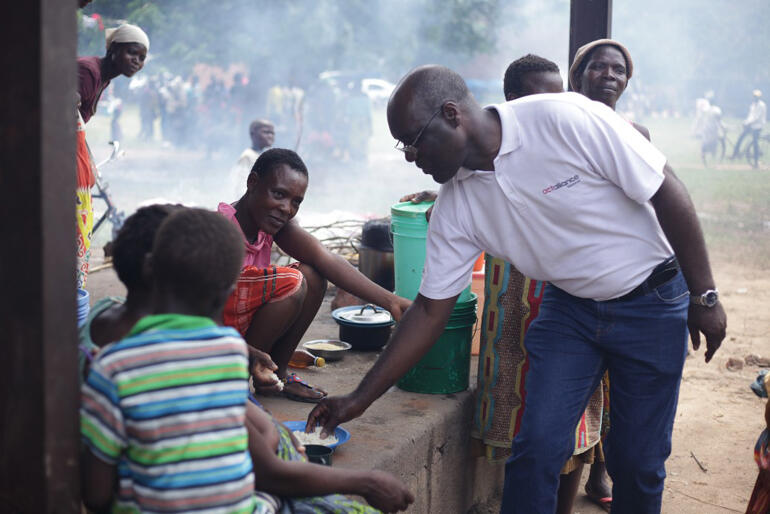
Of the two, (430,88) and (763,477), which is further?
(763,477)

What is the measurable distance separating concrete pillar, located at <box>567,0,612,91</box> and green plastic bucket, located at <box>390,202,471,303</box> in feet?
5.30

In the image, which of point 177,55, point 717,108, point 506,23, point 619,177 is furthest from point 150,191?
point 619,177

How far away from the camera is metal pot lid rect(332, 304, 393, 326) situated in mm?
4289

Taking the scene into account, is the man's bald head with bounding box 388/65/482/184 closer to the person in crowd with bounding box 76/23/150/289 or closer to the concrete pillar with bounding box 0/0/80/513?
the concrete pillar with bounding box 0/0/80/513

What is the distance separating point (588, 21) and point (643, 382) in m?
2.68

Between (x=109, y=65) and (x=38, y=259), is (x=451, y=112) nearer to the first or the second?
(x=38, y=259)

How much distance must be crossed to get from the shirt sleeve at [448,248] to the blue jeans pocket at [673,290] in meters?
0.65

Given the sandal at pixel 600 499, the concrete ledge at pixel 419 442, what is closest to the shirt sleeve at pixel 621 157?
the concrete ledge at pixel 419 442

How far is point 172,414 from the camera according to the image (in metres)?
1.64

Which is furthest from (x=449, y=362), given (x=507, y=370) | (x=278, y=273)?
(x=278, y=273)

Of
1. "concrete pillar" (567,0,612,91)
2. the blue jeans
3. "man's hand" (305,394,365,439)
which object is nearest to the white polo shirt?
the blue jeans

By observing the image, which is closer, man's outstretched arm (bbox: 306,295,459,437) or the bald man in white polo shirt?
the bald man in white polo shirt

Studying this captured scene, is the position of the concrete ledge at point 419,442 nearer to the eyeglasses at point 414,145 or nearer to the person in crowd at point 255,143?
the eyeglasses at point 414,145

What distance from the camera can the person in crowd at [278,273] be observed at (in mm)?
3330
